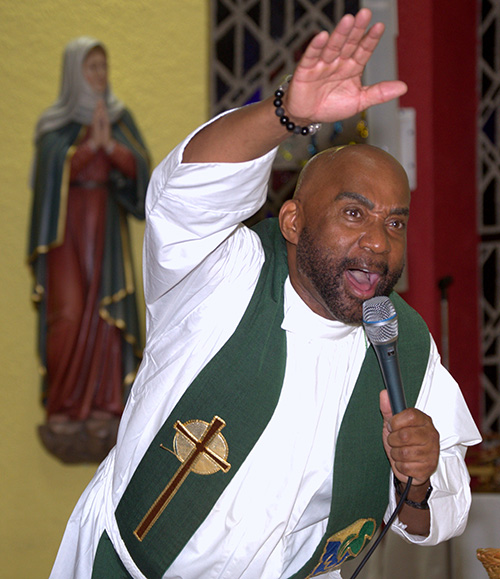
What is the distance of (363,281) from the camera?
2.07 meters

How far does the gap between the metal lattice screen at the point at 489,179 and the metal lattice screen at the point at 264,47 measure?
73.6 inches

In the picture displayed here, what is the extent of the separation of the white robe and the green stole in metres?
0.02

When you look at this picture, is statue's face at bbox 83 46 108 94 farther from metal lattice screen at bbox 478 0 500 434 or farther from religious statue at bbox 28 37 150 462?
metal lattice screen at bbox 478 0 500 434

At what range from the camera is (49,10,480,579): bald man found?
2035 mm

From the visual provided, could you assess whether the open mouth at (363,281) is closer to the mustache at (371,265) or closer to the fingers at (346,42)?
the mustache at (371,265)

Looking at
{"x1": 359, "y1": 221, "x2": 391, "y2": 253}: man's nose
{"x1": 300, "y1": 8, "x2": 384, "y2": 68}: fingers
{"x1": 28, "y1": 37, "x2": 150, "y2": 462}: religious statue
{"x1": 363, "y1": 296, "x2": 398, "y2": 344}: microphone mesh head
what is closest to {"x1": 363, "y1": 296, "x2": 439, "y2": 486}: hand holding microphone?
{"x1": 363, "y1": 296, "x2": 398, "y2": 344}: microphone mesh head

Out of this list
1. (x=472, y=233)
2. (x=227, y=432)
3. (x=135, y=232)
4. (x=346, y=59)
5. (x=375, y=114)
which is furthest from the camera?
(x=472, y=233)

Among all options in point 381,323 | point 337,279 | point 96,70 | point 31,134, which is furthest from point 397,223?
point 31,134

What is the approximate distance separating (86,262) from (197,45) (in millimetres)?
1698

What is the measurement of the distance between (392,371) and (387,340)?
8 centimetres

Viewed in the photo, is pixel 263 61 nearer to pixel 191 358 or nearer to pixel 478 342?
pixel 478 342

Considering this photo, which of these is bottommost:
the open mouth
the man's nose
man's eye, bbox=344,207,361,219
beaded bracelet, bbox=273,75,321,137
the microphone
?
the microphone

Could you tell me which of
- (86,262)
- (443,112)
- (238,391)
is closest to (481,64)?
(443,112)

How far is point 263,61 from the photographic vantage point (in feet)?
18.1
